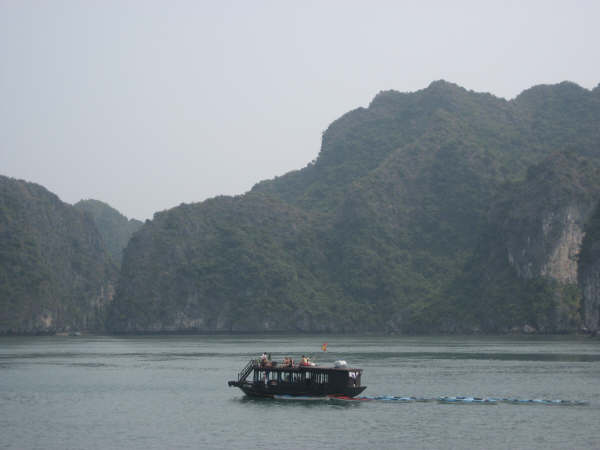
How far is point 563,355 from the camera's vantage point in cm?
9112

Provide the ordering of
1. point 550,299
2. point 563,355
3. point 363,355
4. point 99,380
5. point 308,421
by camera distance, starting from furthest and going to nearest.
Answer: point 550,299, point 363,355, point 563,355, point 99,380, point 308,421

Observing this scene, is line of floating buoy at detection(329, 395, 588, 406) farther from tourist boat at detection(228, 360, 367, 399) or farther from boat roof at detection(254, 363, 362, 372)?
boat roof at detection(254, 363, 362, 372)

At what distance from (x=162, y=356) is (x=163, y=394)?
45.7 meters

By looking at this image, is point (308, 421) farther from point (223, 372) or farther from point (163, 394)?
point (223, 372)

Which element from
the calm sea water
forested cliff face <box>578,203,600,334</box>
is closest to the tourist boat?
the calm sea water

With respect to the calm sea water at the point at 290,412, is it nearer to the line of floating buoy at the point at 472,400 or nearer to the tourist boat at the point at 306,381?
the tourist boat at the point at 306,381

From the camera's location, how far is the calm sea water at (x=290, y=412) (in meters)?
42.2

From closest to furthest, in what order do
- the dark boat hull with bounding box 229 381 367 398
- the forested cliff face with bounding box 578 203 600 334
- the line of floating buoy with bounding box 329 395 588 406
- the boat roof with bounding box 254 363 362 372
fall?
the line of floating buoy with bounding box 329 395 588 406 < the dark boat hull with bounding box 229 381 367 398 < the boat roof with bounding box 254 363 362 372 < the forested cliff face with bounding box 578 203 600 334

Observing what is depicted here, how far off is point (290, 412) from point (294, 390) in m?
4.52

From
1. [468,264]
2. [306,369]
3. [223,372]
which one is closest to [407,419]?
[306,369]

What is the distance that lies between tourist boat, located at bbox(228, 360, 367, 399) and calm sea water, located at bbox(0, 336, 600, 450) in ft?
3.02

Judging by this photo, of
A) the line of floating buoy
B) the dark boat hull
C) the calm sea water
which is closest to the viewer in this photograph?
the calm sea water

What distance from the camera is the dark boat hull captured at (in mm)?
55094

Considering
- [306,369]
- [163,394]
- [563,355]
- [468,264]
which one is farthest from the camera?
[468,264]
